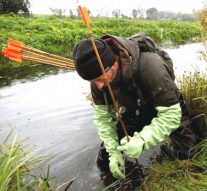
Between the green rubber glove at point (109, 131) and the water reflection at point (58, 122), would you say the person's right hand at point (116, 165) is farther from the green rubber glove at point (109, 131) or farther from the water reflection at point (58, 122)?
the water reflection at point (58, 122)

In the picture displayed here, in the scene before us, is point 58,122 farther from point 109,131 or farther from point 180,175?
point 180,175

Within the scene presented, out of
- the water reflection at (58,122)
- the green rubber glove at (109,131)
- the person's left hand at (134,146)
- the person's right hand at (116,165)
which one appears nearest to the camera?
the person's left hand at (134,146)

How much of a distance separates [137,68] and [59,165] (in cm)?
207

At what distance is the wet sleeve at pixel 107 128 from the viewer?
3.64 meters

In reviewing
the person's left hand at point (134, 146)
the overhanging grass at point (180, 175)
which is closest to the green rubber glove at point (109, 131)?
the overhanging grass at point (180, 175)

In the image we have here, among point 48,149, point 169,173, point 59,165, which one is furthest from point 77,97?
point 169,173

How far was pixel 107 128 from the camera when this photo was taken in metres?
3.73

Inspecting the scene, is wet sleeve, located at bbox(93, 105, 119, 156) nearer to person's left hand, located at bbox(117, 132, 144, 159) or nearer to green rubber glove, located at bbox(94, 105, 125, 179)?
green rubber glove, located at bbox(94, 105, 125, 179)

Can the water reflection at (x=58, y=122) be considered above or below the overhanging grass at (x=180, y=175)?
below

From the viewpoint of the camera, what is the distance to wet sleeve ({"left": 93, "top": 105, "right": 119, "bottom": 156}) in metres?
3.64

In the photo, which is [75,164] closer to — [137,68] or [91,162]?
[91,162]

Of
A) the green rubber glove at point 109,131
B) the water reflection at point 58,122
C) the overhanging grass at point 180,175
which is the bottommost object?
the water reflection at point 58,122

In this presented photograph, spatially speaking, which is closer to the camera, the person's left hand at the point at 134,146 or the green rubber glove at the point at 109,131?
the person's left hand at the point at 134,146

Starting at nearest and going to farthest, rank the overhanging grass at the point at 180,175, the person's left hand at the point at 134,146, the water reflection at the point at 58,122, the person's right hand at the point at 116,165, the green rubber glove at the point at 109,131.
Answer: the person's left hand at the point at 134,146 < the overhanging grass at the point at 180,175 < the person's right hand at the point at 116,165 < the green rubber glove at the point at 109,131 < the water reflection at the point at 58,122
